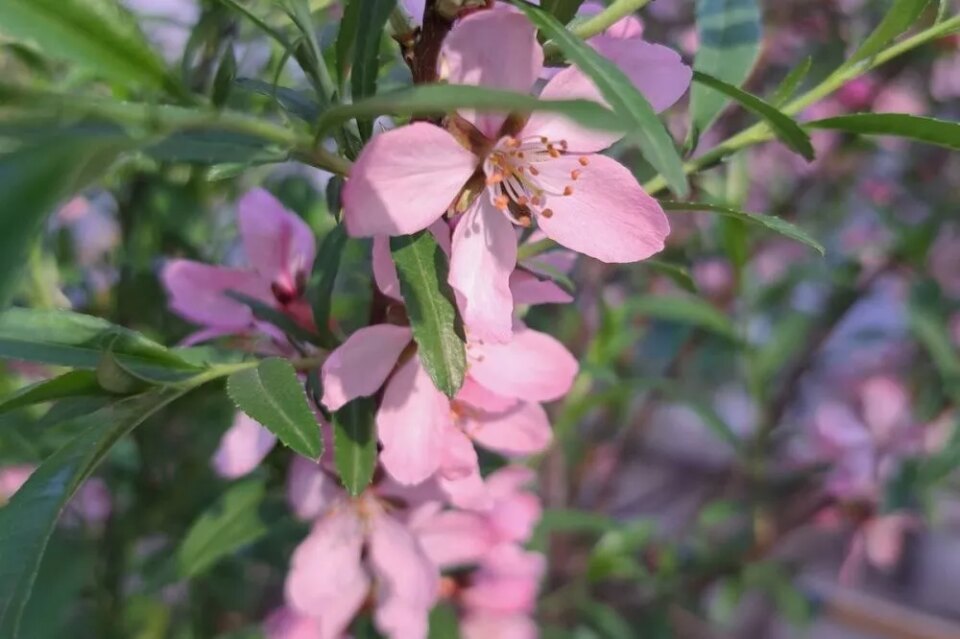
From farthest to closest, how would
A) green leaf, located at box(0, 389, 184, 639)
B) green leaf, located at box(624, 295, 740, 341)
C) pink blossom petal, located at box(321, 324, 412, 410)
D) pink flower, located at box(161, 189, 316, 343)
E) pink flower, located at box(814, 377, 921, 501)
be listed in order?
pink flower, located at box(814, 377, 921, 501) < green leaf, located at box(624, 295, 740, 341) < pink flower, located at box(161, 189, 316, 343) < pink blossom petal, located at box(321, 324, 412, 410) < green leaf, located at box(0, 389, 184, 639)

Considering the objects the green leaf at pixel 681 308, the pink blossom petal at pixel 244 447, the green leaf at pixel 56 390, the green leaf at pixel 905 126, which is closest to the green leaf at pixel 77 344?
the green leaf at pixel 56 390

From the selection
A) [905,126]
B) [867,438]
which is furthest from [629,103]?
[867,438]

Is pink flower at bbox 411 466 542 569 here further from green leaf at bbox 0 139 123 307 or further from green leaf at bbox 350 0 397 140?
green leaf at bbox 0 139 123 307

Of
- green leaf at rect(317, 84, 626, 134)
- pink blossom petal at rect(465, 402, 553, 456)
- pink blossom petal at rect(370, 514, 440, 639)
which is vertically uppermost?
green leaf at rect(317, 84, 626, 134)

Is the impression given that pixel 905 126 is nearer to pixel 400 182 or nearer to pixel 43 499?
pixel 400 182

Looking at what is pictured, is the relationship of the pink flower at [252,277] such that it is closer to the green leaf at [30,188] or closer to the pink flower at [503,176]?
the pink flower at [503,176]

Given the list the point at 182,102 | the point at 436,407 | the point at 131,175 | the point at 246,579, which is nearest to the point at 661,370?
the point at 246,579

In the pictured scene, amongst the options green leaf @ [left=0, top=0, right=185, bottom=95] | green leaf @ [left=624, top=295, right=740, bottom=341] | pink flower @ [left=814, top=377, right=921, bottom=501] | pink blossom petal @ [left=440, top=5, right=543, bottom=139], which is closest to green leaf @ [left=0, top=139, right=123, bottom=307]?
green leaf @ [left=0, top=0, right=185, bottom=95]
